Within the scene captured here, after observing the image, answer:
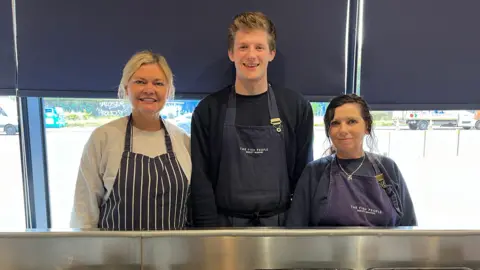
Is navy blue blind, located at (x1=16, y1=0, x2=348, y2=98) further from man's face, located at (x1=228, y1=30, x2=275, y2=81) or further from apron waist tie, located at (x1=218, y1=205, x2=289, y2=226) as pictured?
apron waist tie, located at (x1=218, y1=205, x2=289, y2=226)

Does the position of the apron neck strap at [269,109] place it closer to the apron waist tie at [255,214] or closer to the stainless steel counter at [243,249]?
the apron waist tie at [255,214]

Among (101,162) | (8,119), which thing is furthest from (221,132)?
(8,119)

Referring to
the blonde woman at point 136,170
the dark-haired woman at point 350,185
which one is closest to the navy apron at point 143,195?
the blonde woman at point 136,170

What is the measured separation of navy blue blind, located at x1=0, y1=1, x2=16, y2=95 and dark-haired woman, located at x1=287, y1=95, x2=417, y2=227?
1.23 metres

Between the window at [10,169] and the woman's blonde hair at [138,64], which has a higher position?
the woman's blonde hair at [138,64]

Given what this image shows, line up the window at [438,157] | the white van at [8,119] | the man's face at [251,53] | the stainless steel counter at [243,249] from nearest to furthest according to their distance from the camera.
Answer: the stainless steel counter at [243,249]
the man's face at [251,53]
the white van at [8,119]
the window at [438,157]

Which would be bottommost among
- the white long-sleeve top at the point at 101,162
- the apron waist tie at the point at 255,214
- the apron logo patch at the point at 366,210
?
the apron waist tie at the point at 255,214

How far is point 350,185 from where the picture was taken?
1.31 metres

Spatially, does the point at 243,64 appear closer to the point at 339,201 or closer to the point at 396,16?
the point at 339,201

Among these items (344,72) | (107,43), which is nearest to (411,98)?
(344,72)

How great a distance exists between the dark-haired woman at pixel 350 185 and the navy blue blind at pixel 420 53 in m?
0.40

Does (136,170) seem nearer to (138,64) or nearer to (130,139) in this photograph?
(130,139)

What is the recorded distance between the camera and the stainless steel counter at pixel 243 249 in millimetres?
1001

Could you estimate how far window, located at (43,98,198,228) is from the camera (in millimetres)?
1899
